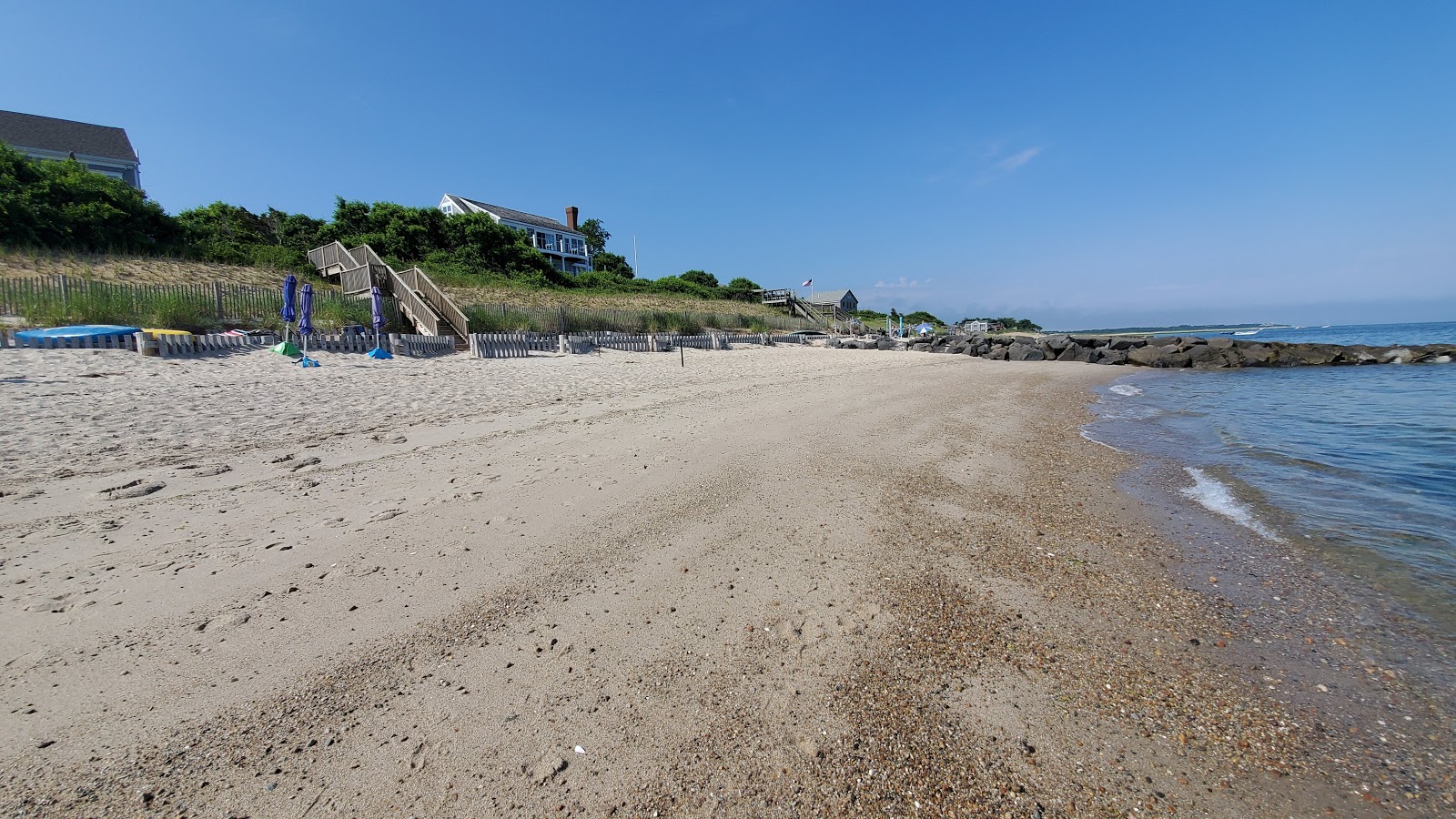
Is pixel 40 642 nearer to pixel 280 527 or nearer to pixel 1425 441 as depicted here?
pixel 280 527

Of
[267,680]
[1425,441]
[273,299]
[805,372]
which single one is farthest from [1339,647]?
[273,299]

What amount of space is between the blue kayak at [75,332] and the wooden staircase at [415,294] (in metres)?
7.62

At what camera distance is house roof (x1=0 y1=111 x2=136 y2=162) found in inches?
1361

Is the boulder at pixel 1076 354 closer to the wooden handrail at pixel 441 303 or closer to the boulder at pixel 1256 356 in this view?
the boulder at pixel 1256 356

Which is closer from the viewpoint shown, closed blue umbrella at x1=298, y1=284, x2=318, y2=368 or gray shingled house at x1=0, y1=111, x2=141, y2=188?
closed blue umbrella at x1=298, y1=284, x2=318, y2=368

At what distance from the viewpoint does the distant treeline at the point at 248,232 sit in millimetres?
20688

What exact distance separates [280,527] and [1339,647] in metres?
7.29

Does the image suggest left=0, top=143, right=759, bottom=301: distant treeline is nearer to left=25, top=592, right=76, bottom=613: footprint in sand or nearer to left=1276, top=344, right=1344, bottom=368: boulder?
left=25, top=592, right=76, bottom=613: footprint in sand

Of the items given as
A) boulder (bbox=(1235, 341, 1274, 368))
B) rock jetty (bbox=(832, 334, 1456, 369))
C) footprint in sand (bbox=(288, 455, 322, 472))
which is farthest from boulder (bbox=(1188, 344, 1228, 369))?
footprint in sand (bbox=(288, 455, 322, 472))

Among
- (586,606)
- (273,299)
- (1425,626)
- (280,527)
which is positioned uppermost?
(273,299)

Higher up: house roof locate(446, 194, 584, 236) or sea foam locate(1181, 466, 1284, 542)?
house roof locate(446, 194, 584, 236)

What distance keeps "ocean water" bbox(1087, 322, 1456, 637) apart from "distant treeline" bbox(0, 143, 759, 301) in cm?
3067

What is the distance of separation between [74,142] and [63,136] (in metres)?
0.99

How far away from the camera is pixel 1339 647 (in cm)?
315
